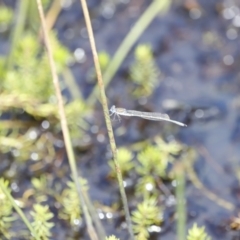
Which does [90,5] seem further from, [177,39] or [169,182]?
[169,182]

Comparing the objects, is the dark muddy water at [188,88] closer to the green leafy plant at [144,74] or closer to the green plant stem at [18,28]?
the green leafy plant at [144,74]

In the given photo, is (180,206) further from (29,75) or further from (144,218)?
(29,75)

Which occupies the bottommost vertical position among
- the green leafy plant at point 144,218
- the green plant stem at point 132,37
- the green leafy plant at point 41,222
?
the green leafy plant at point 41,222

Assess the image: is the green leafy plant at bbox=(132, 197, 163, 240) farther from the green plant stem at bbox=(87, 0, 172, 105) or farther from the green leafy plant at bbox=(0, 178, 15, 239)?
the green plant stem at bbox=(87, 0, 172, 105)

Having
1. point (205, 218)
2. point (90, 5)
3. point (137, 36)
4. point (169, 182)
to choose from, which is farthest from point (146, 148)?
point (90, 5)

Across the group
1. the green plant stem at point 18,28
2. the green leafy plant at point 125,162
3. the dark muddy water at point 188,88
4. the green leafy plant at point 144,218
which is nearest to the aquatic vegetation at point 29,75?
the green plant stem at point 18,28

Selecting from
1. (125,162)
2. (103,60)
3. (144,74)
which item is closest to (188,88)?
(144,74)
